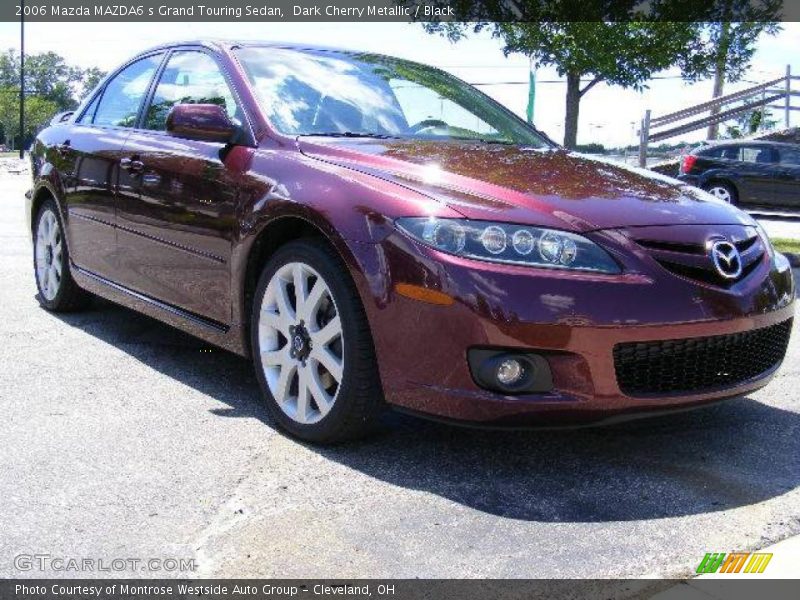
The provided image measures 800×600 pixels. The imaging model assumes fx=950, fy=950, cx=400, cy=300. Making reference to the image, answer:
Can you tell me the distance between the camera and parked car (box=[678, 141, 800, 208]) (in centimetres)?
1738

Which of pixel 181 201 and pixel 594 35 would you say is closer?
pixel 181 201

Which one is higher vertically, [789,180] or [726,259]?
[789,180]

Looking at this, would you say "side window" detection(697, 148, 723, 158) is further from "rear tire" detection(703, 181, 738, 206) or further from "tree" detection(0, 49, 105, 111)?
"tree" detection(0, 49, 105, 111)

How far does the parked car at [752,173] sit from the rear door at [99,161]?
14.0 meters

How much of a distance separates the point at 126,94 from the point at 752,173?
14737mm

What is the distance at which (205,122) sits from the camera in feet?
13.2

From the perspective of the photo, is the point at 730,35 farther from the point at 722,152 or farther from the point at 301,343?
the point at 301,343

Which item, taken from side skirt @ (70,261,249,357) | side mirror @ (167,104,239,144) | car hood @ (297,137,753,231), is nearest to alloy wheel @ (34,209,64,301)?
side skirt @ (70,261,249,357)

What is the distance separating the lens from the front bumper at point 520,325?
3.07 meters

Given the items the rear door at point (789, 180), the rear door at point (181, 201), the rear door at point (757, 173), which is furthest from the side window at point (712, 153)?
the rear door at point (181, 201)

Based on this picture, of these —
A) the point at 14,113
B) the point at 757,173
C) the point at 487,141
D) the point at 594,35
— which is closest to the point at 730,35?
the point at 594,35

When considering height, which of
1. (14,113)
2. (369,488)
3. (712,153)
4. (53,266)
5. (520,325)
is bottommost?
(369,488)

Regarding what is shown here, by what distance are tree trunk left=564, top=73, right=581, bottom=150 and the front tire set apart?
9172 mm

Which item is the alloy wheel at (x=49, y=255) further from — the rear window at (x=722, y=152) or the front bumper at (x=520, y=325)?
the rear window at (x=722, y=152)
